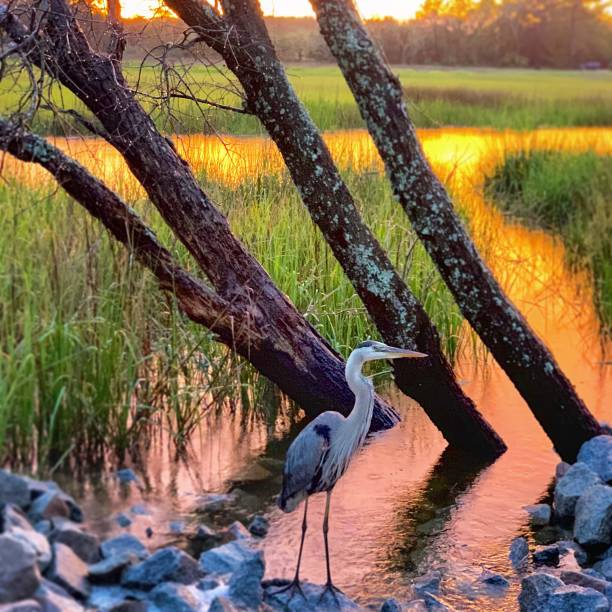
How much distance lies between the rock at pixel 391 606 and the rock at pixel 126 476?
955mm

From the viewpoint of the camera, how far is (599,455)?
450cm

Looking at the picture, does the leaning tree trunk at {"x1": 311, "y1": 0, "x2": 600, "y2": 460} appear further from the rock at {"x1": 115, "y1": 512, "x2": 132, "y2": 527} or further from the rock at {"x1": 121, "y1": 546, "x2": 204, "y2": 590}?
the rock at {"x1": 121, "y1": 546, "x2": 204, "y2": 590}

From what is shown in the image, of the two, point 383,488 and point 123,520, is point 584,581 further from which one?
point 123,520

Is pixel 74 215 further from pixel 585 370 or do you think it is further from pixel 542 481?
pixel 585 370

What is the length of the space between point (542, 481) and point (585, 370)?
1.90m

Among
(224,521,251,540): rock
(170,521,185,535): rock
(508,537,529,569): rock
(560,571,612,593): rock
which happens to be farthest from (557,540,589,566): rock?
(170,521,185,535): rock

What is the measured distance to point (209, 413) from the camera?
430 centimetres

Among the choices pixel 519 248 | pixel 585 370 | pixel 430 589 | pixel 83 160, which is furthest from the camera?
pixel 519 248

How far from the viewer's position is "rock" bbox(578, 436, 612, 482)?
14.5 feet

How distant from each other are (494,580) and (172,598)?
1.42 m

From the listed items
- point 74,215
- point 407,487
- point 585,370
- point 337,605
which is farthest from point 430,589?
point 585,370

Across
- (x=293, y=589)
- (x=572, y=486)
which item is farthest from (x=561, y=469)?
(x=293, y=589)

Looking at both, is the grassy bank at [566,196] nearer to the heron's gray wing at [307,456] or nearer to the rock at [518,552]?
the rock at [518,552]

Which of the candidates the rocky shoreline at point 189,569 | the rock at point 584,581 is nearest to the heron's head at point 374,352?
the rocky shoreline at point 189,569
